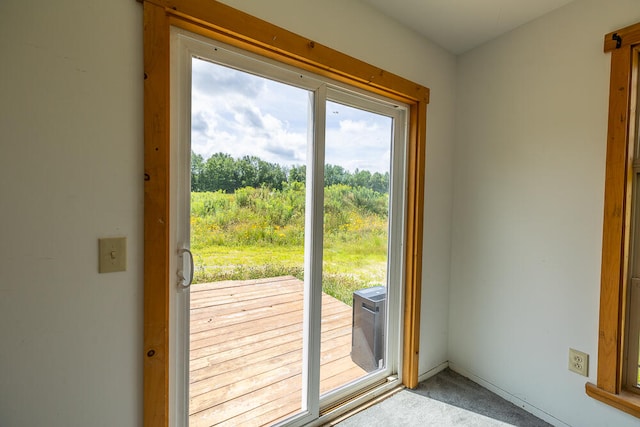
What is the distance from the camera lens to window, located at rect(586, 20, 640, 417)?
1392 mm

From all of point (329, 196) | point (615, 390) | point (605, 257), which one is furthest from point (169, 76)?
point (615, 390)

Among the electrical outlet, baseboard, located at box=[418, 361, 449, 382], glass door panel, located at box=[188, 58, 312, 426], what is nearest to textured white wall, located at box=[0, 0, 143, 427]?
glass door panel, located at box=[188, 58, 312, 426]

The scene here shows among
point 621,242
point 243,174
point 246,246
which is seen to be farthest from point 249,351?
point 621,242

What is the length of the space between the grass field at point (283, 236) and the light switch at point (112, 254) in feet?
0.89

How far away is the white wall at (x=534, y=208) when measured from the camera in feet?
4.97

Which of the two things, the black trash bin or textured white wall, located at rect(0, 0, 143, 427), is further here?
the black trash bin

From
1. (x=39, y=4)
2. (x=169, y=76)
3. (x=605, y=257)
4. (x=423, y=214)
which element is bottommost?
(x=605, y=257)

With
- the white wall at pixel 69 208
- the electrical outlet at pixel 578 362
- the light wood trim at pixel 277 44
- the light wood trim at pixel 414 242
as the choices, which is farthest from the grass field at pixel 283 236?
the electrical outlet at pixel 578 362

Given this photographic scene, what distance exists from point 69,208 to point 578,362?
2.46 metres

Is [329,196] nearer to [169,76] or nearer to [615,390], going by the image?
[169,76]

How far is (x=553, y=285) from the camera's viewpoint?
5.47ft

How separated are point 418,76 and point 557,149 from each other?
0.93 meters

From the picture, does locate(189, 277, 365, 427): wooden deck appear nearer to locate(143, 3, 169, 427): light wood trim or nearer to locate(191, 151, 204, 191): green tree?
locate(143, 3, 169, 427): light wood trim

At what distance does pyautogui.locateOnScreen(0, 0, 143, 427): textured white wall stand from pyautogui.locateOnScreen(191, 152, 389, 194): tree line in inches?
10.2
